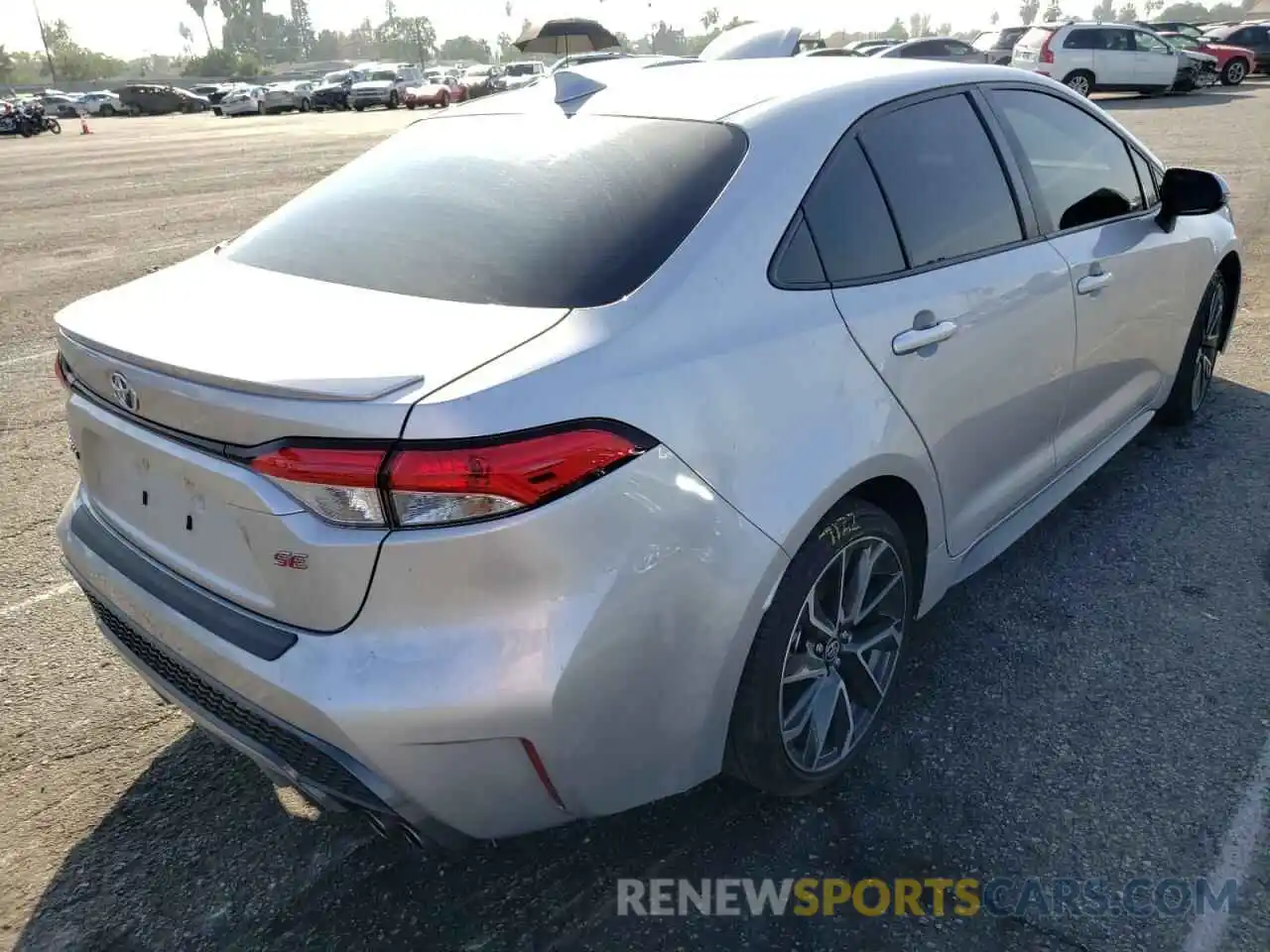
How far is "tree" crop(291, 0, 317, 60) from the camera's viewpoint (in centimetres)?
17175

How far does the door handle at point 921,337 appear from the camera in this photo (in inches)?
98.0

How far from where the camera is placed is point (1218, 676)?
118 inches

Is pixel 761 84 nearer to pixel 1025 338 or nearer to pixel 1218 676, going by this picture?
pixel 1025 338

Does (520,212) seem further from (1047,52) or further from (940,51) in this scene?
(1047,52)

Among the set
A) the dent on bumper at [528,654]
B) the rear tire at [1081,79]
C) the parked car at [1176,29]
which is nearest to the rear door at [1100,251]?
the dent on bumper at [528,654]

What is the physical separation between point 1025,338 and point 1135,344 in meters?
1.07

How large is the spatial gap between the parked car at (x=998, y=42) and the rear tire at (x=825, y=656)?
91.6 feet

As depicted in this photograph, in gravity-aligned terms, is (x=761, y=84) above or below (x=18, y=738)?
above

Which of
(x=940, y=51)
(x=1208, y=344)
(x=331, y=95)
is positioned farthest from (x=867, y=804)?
(x=331, y=95)

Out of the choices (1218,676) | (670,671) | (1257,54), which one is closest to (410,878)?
(670,671)

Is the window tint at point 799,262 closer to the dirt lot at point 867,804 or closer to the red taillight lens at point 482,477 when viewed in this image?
the red taillight lens at point 482,477

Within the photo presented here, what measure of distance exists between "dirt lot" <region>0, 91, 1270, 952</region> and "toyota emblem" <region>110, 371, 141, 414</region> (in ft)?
0.67

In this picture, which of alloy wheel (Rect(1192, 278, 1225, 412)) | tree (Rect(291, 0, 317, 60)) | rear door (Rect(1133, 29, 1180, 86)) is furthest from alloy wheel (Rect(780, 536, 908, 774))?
tree (Rect(291, 0, 317, 60))

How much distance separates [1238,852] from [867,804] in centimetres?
84
